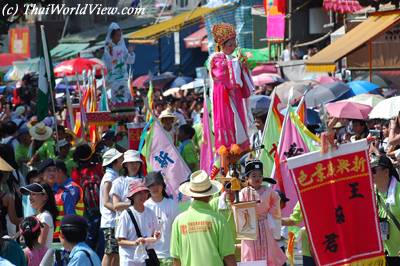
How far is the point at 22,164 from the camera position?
715 inches

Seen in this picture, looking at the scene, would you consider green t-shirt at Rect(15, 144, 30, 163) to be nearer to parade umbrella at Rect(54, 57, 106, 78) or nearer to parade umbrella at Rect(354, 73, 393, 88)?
parade umbrella at Rect(354, 73, 393, 88)

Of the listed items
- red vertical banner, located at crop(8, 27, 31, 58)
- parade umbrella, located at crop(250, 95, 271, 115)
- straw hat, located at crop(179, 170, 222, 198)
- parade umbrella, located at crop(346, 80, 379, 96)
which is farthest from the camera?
red vertical banner, located at crop(8, 27, 31, 58)

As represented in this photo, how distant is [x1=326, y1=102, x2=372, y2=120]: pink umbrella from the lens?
16828 mm

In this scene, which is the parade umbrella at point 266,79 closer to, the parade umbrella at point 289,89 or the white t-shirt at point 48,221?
the parade umbrella at point 289,89

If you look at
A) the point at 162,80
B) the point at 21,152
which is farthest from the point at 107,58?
the point at 162,80

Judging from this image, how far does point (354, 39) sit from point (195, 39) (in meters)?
22.0

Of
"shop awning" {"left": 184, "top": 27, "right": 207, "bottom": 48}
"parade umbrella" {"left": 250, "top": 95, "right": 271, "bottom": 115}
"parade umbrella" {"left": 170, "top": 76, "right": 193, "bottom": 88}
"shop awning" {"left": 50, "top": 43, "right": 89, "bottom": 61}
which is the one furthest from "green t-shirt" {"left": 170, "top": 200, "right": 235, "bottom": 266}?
"shop awning" {"left": 50, "top": 43, "right": 89, "bottom": 61}

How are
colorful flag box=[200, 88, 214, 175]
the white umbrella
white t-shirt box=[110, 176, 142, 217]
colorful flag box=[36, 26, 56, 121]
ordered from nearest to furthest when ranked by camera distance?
white t-shirt box=[110, 176, 142, 217], colorful flag box=[200, 88, 214, 175], the white umbrella, colorful flag box=[36, 26, 56, 121]

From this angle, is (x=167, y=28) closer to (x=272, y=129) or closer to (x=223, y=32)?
(x=272, y=129)

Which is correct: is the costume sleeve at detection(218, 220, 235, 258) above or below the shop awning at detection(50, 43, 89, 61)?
above

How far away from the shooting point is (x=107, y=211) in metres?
12.8

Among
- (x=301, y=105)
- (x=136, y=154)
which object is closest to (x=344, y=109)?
(x=301, y=105)

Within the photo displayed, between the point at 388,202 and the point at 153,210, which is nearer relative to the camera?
the point at 388,202

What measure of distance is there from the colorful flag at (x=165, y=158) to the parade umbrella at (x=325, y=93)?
5.75m
